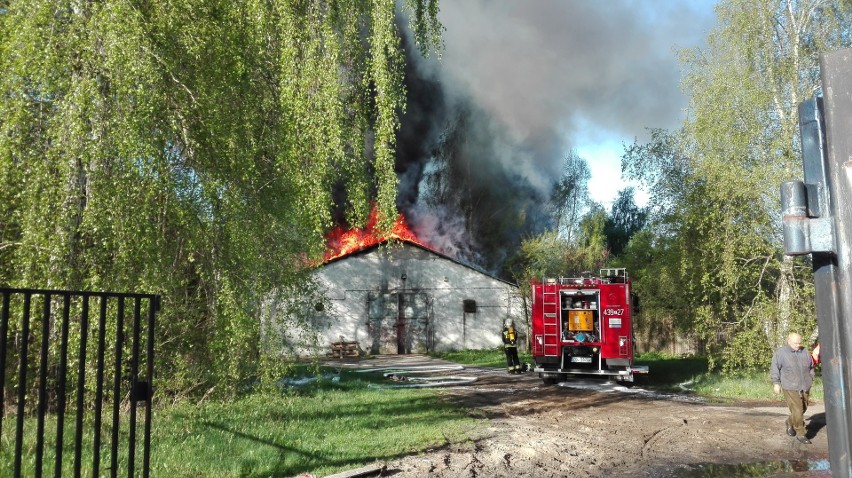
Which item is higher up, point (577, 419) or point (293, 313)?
A: point (293, 313)

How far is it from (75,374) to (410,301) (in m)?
24.2

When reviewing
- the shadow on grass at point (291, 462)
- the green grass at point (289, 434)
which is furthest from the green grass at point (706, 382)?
the shadow on grass at point (291, 462)

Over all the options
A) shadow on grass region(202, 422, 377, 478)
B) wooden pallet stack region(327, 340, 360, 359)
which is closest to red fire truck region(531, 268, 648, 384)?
shadow on grass region(202, 422, 377, 478)

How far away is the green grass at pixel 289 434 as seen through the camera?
22.5 ft

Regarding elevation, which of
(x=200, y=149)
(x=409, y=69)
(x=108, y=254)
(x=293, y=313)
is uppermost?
(x=409, y=69)

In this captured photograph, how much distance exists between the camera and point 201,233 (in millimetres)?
7613

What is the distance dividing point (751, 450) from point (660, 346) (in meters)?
21.8

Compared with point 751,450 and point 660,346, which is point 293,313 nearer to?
point 751,450

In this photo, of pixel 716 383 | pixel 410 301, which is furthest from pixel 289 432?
pixel 410 301

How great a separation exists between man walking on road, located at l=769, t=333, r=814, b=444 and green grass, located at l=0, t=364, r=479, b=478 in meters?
4.38

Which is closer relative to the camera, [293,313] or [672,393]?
[293,313]

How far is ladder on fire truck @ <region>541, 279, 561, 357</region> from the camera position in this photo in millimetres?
16266

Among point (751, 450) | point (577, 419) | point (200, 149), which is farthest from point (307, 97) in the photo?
point (751, 450)

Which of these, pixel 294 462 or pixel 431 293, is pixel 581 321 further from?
pixel 431 293
